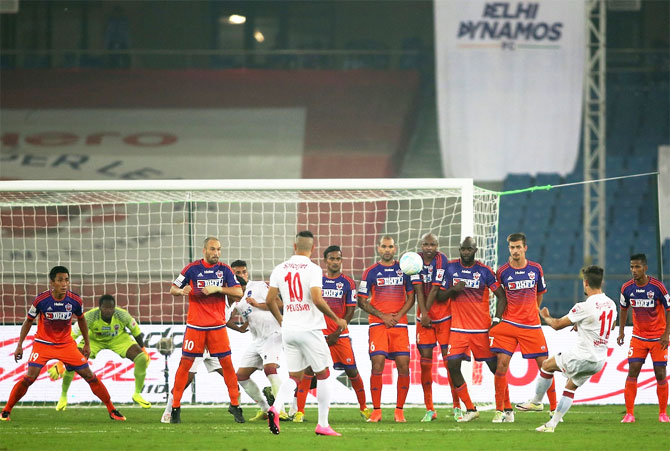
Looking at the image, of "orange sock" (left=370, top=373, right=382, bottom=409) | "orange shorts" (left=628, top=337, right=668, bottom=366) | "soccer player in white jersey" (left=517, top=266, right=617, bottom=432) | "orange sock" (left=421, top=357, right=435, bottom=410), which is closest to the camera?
"soccer player in white jersey" (left=517, top=266, right=617, bottom=432)

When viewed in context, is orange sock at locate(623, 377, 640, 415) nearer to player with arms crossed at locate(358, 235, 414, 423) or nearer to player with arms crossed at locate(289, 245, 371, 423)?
player with arms crossed at locate(358, 235, 414, 423)

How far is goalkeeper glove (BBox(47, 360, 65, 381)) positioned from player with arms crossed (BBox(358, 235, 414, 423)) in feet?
14.3

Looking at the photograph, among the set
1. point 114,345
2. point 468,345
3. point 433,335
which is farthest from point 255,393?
point 114,345

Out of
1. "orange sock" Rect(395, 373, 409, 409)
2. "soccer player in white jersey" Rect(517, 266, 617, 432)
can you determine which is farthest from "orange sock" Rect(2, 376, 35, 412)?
"soccer player in white jersey" Rect(517, 266, 617, 432)

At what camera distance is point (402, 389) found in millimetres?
11477

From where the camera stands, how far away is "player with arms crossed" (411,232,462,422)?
458 inches

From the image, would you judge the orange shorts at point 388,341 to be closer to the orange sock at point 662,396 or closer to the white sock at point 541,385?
the white sock at point 541,385

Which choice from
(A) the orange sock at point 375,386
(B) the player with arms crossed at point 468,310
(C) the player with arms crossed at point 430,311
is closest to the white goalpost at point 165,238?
(C) the player with arms crossed at point 430,311

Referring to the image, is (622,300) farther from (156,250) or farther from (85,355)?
(156,250)

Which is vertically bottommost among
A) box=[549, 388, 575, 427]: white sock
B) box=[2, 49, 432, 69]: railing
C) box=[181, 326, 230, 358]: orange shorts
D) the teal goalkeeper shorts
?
box=[549, 388, 575, 427]: white sock

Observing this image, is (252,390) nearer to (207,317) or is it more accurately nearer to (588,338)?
(207,317)

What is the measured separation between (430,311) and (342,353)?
3.87 ft

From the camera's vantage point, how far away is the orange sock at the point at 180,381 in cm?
1102

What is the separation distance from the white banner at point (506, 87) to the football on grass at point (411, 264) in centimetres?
1349
